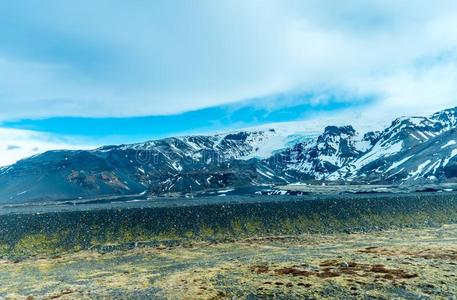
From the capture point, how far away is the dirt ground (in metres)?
35.8

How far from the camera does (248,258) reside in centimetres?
5791

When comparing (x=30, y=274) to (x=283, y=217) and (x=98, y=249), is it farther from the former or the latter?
(x=283, y=217)

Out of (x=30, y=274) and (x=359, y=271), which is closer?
(x=359, y=271)

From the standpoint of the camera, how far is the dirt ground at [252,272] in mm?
35781

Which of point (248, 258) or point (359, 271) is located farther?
point (248, 258)

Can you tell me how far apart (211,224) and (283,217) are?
1779cm

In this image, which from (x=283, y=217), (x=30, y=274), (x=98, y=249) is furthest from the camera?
(x=283, y=217)

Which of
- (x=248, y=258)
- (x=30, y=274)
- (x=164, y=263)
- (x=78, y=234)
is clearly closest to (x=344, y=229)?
(x=248, y=258)

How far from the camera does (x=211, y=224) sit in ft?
303

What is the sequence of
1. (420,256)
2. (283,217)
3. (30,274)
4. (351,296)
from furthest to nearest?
(283,217) → (30,274) → (420,256) → (351,296)

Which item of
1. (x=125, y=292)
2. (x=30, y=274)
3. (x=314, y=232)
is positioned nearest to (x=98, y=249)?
(x=30, y=274)

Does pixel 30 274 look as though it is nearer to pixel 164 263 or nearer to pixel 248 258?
pixel 164 263

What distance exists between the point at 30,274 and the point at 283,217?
58452mm

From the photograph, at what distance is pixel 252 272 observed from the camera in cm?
4562
